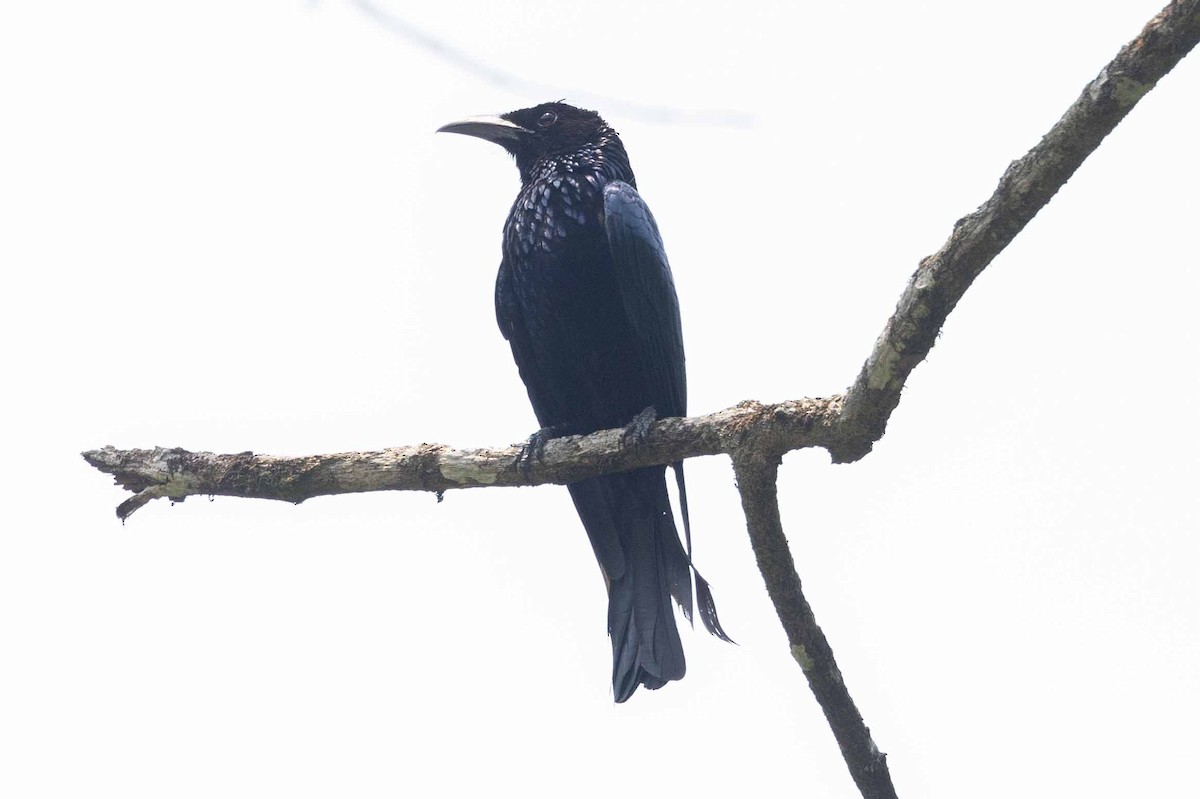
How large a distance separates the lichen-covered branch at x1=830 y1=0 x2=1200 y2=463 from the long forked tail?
5.23ft

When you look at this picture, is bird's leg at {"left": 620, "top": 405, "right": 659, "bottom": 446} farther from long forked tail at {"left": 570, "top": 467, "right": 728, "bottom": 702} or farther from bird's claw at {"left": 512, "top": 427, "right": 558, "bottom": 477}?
long forked tail at {"left": 570, "top": 467, "right": 728, "bottom": 702}

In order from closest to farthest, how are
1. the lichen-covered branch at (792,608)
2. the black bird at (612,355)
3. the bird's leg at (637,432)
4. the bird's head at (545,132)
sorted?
the lichen-covered branch at (792,608)
the bird's leg at (637,432)
the black bird at (612,355)
the bird's head at (545,132)

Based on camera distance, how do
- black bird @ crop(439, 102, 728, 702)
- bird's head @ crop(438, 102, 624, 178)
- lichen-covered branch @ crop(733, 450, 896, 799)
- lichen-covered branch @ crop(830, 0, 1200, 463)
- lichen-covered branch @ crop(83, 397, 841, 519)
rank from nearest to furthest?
lichen-covered branch @ crop(830, 0, 1200, 463), lichen-covered branch @ crop(733, 450, 896, 799), lichen-covered branch @ crop(83, 397, 841, 519), black bird @ crop(439, 102, 728, 702), bird's head @ crop(438, 102, 624, 178)

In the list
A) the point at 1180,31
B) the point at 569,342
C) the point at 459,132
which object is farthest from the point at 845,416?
the point at 459,132

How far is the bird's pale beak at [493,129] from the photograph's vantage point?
20.4ft

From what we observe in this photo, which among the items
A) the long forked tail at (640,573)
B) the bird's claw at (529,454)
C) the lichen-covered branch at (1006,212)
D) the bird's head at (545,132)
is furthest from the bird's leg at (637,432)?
the bird's head at (545,132)

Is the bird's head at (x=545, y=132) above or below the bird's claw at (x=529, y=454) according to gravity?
above

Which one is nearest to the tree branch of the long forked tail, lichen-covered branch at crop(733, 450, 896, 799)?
lichen-covered branch at crop(733, 450, 896, 799)

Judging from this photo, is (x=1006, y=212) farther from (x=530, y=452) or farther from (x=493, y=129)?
(x=493, y=129)

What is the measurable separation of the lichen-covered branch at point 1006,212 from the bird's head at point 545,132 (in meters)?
2.98

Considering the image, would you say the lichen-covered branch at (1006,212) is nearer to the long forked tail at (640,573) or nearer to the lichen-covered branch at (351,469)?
the lichen-covered branch at (351,469)

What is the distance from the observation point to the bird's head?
6.06 metres

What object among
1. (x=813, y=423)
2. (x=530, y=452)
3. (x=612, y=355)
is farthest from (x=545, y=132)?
(x=813, y=423)

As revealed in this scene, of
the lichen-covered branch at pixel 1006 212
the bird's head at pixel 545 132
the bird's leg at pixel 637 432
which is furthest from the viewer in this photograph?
the bird's head at pixel 545 132
